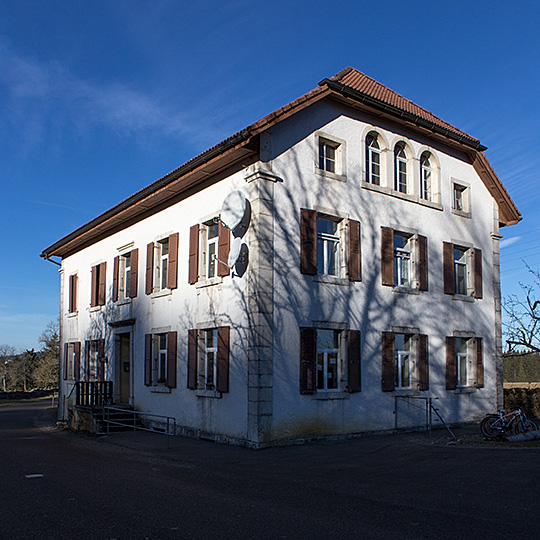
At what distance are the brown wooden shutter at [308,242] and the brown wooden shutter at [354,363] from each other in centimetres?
197

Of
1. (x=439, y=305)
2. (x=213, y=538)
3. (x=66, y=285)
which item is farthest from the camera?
(x=66, y=285)

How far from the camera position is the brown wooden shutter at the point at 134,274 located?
62.0 ft

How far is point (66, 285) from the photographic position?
25.3 m

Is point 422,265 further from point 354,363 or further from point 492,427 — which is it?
point 492,427

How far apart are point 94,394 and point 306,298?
8.46 metres

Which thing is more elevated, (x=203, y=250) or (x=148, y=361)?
(x=203, y=250)

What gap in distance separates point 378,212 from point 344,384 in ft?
15.1

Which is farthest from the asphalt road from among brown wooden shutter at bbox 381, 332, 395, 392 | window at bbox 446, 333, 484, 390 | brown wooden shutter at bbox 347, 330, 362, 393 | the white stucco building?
window at bbox 446, 333, 484, 390

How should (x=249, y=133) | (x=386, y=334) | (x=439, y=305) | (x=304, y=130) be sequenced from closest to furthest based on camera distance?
1. (x=249, y=133)
2. (x=304, y=130)
3. (x=386, y=334)
4. (x=439, y=305)

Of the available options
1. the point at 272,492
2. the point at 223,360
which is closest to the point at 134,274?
the point at 223,360

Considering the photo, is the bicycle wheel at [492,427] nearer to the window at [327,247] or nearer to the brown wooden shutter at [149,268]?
the window at [327,247]

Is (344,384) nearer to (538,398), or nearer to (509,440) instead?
(509,440)

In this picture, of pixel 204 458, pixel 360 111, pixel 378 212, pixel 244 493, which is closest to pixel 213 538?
pixel 244 493

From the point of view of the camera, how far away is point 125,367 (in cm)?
2006
